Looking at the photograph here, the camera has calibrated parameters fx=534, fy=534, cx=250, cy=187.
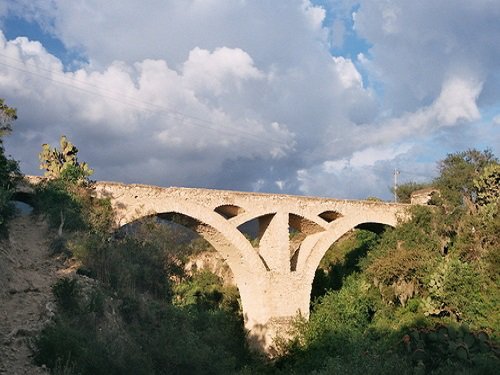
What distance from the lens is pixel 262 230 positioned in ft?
82.8

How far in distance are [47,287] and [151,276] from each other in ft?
15.1

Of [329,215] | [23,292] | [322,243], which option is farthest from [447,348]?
[329,215]

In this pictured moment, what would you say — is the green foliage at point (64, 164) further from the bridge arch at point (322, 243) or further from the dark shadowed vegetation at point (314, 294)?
the bridge arch at point (322, 243)

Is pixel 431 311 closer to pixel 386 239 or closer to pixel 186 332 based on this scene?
pixel 386 239

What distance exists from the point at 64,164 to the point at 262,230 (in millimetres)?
9616

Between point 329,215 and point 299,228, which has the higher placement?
point 329,215

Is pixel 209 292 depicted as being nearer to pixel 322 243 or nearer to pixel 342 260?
pixel 342 260

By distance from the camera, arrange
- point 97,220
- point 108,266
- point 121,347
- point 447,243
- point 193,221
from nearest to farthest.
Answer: point 121,347
point 108,266
point 97,220
point 193,221
point 447,243

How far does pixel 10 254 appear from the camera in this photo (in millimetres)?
13477

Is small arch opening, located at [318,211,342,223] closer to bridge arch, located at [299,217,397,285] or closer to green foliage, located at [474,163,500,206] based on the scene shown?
bridge arch, located at [299,217,397,285]

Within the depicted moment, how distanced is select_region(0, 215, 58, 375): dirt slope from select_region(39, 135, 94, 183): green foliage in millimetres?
3246

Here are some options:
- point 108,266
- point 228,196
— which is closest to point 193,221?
point 228,196

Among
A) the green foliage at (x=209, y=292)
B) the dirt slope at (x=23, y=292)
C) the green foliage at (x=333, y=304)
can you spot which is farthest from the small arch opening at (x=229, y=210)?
the dirt slope at (x=23, y=292)

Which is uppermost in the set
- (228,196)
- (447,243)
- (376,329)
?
(228,196)
